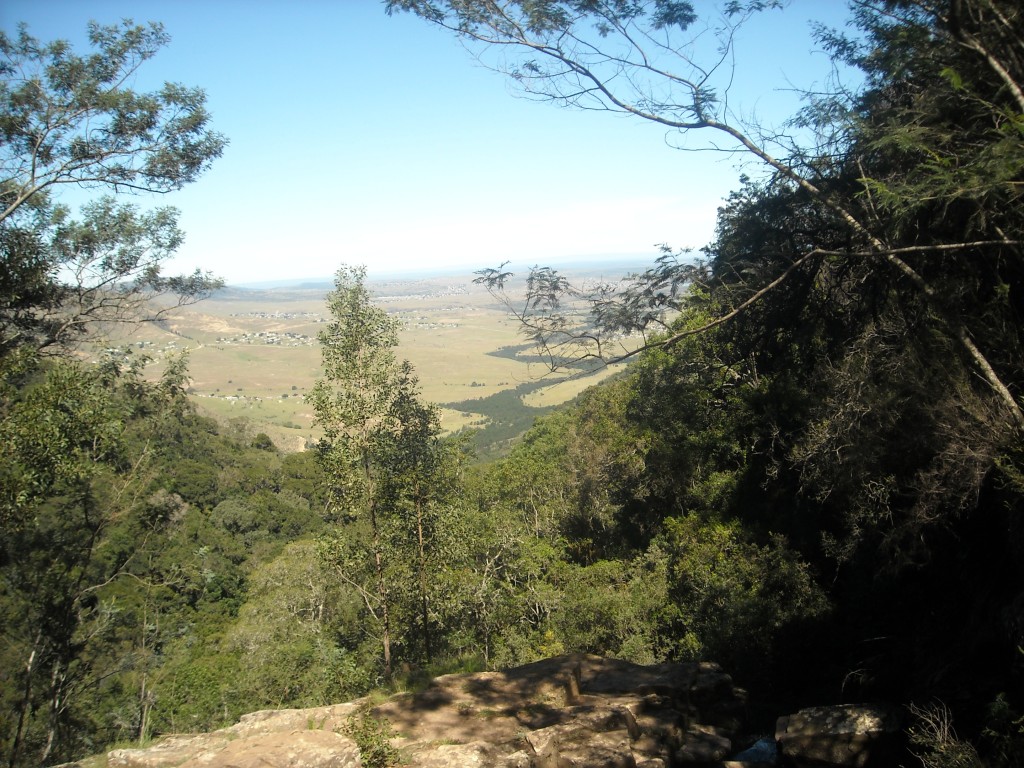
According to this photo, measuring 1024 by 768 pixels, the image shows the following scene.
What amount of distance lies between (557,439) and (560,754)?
3177 cm

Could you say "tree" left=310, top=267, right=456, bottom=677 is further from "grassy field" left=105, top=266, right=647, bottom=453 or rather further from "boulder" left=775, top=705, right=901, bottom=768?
"grassy field" left=105, top=266, right=647, bottom=453

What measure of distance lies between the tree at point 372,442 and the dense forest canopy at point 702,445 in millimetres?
49

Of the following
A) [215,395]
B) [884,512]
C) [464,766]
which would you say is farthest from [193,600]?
[215,395]

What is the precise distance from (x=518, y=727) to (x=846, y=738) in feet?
10.3

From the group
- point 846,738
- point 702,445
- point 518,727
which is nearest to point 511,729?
point 518,727

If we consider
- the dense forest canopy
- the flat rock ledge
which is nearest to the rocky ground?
the flat rock ledge

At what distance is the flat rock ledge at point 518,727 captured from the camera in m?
5.21

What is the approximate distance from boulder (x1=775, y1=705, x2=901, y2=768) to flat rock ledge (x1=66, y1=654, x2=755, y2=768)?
0.70 meters

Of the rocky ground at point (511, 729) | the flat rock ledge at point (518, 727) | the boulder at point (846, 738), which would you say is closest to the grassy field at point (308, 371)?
the flat rock ledge at point (518, 727)

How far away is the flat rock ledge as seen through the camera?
521 cm

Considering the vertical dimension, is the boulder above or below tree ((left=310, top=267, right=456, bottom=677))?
below

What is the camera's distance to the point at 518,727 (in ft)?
19.7

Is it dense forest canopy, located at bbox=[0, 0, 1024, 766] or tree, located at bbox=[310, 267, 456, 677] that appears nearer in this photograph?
dense forest canopy, located at bbox=[0, 0, 1024, 766]

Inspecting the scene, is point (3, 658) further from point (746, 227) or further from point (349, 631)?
point (746, 227)
